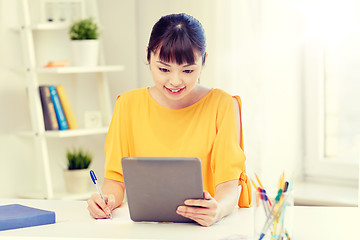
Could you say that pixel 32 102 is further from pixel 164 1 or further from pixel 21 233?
pixel 21 233

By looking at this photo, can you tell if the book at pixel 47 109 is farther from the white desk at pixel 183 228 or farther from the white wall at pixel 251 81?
the white desk at pixel 183 228

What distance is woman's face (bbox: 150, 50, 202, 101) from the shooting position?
1.83 metres

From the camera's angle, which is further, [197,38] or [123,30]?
[123,30]

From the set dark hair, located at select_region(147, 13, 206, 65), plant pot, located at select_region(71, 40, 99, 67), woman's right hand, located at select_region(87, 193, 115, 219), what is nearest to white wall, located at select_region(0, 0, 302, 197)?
plant pot, located at select_region(71, 40, 99, 67)

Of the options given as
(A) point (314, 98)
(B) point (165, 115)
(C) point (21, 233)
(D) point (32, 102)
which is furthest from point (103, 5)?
(C) point (21, 233)

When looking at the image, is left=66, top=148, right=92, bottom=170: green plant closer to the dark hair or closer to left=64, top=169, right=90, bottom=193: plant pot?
left=64, top=169, right=90, bottom=193: plant pot

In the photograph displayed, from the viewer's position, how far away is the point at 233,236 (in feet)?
4.82

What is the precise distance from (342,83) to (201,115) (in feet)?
4.49

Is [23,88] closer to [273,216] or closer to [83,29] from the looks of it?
[83,29]

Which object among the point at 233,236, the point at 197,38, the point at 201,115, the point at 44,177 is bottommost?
the point at 44,177

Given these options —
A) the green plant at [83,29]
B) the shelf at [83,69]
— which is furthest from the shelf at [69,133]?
the green plant at [83,29]

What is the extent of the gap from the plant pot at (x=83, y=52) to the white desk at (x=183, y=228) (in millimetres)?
1616

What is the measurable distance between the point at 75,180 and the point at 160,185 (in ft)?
5.97

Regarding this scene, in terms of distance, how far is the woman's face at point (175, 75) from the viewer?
183cm
